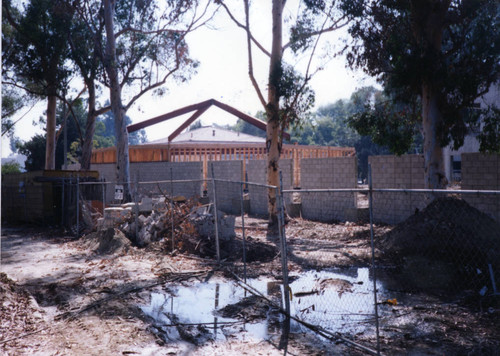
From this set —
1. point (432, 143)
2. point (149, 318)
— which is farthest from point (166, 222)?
point (432, 143)

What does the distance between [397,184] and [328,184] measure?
3.35 meters

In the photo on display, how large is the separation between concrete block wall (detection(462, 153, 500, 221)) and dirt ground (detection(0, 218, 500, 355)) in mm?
3721

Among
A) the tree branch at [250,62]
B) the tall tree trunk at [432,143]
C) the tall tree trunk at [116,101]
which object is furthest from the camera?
the tall tree trunk at [116,101]

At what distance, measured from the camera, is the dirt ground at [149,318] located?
546 centimetres

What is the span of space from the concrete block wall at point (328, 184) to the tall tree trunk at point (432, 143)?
131 inches

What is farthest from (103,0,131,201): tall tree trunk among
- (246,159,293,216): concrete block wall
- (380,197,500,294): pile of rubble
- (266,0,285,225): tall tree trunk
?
(380,197,500,294): pile of rubble

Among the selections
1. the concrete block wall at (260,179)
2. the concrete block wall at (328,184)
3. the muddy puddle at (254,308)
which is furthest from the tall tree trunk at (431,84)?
the concrete block wall at (260,179)

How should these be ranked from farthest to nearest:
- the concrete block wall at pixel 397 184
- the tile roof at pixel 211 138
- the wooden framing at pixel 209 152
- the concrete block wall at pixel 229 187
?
1. the tile roof at pixel 211 138
2. the wooden framing at pixel 209 152
3. the concrete block wall at pixel 229 187
4. the concrete block wall at pixel 397 184

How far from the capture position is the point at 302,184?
1959cm

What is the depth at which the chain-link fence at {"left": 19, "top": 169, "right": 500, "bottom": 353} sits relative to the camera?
21.3ft

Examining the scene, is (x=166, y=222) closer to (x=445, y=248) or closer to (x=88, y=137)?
(x=445, y=248)

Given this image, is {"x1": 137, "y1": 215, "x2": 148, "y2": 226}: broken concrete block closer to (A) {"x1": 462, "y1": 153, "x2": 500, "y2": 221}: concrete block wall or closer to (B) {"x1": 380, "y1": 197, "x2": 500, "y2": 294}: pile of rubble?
(B) {"x1": 380, "y1": 197, "x2": 500, "y2": 294}: pile of rubble

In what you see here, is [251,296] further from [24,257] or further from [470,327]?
[24,257]

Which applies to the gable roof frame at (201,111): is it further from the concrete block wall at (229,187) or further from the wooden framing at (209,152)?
the concrete block wall at (229,187)
